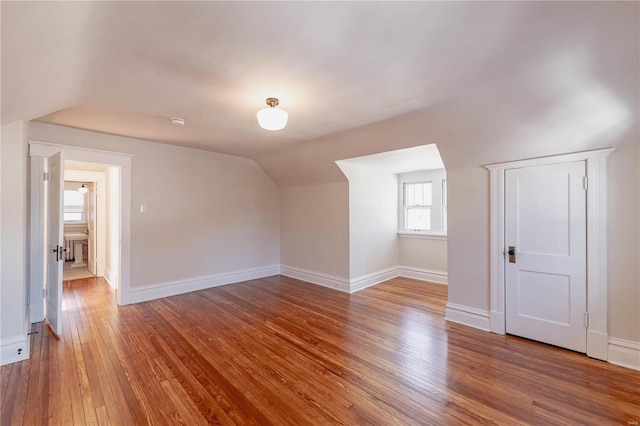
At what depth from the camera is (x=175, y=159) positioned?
15.4 feet

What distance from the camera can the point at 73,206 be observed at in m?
7.68

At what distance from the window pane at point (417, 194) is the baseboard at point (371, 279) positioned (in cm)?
154

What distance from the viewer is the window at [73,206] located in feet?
25.0

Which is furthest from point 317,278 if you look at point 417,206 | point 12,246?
point 12,246

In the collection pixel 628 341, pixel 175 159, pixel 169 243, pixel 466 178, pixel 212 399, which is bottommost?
pixel 212 399

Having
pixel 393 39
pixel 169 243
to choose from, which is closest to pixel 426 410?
pixel 393 39

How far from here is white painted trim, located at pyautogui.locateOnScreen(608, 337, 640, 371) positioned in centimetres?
248

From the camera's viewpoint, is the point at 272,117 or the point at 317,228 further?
the point at 317,228

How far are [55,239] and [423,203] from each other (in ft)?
19.9

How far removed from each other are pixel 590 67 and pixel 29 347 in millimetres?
5597

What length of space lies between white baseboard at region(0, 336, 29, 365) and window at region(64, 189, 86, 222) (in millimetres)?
6552

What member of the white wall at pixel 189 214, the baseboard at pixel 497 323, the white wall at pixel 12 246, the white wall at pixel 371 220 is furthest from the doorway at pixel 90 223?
the baseboard at pixel 497 323

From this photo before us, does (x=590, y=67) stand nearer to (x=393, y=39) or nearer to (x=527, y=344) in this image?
(x=393, y=39)

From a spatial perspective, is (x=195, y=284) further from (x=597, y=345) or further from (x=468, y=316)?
(x=597, y=345)
